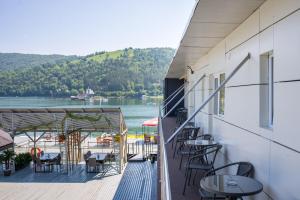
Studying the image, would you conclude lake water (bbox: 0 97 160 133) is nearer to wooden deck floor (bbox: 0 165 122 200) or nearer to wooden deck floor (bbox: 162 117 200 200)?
wooden deck floor (bbox: 0 165 122 200)

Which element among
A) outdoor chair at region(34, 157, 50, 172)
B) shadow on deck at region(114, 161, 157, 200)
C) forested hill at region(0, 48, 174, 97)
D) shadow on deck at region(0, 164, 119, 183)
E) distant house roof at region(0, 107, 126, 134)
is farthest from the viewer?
forested hill at region(0, 48, 174, 97)

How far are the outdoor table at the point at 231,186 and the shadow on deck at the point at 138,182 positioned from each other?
1085 centimetres

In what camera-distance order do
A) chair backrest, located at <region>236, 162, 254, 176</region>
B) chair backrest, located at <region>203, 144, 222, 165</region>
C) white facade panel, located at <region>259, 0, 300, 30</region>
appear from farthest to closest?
chair backrest, located at <region>203, 144, 222, 165</region> < chair backrest, located at <region>236, 162, 254, 176</region> < white facade panel, located at <region>259, 0, 300, 30</region>

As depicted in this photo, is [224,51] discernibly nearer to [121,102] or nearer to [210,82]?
[210,82]

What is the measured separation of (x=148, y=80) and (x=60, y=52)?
214 ft

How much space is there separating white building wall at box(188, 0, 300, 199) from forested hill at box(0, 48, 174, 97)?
61.3 metres

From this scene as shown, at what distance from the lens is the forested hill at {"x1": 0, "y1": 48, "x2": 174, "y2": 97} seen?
71.5 m

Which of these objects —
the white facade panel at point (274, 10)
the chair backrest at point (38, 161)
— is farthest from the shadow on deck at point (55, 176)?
the white facade panel at point (274, 10)

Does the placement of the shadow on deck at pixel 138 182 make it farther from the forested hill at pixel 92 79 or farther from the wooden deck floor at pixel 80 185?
the forested hill at pixel 92 79

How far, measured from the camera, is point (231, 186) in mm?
3062

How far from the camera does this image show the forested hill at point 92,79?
7150cm

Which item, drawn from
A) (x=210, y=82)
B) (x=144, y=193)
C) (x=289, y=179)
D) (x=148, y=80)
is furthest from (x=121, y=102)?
(x=289, y=179)

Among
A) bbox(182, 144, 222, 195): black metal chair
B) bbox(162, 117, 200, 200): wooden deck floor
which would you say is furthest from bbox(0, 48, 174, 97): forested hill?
bbox(182, 144, 222, 195): black metal chair

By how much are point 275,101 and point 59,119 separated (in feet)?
55.2
